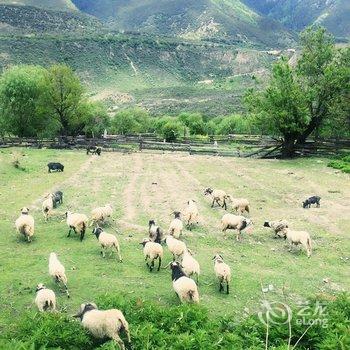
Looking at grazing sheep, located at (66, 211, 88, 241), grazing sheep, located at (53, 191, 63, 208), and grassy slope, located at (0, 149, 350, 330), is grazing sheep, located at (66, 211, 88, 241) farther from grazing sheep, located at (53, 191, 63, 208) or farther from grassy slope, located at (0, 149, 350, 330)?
grazing sheep, located at (53, 191, 63, 208)

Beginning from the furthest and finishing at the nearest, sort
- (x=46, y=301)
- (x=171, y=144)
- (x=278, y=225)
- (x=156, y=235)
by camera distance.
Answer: (x=171, y=144), (x=278, y=225), (x=156, y=235), (x=46, y=301)

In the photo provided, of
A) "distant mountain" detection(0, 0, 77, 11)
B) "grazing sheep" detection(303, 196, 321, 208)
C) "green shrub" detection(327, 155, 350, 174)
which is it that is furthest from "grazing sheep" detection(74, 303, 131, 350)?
"distant mountain" detection(0, 0, 77, 11)

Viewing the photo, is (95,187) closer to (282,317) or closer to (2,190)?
(2,190)

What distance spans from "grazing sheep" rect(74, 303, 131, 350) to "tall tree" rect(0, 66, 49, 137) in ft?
135

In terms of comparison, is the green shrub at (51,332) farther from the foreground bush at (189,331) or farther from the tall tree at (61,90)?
the tall tree at (61,90)

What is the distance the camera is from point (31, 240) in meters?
14.9

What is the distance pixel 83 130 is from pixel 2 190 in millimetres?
40429

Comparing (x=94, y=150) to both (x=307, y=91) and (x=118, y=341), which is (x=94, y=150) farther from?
(x=118, y=341)

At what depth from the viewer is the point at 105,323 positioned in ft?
27.2

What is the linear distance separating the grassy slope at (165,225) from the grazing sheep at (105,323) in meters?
1.98

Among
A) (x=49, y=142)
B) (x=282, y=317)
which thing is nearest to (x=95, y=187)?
(x=282, y=317)

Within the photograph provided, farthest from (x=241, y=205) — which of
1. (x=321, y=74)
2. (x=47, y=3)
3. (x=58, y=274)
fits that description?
(x=47, y=3)

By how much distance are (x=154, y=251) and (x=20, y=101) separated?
38540 millimetres

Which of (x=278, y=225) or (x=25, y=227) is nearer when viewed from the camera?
(x=25, y=227)
